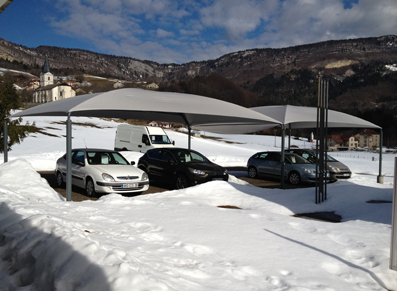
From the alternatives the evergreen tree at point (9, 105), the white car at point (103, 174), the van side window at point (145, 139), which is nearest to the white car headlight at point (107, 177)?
the white car at point (103, 174)

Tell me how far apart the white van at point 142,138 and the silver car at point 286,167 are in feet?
26.4

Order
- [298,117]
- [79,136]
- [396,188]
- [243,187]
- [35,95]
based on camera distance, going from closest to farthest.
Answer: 1. [396,188]
2. [243,187]
3. [298,117]
4. [79,136]
5. [35,95]

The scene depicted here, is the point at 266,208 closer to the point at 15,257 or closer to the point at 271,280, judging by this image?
the point at 271,280

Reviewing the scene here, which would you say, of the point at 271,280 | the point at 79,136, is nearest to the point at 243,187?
the point at 271,280

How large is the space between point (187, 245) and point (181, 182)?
5.96 m

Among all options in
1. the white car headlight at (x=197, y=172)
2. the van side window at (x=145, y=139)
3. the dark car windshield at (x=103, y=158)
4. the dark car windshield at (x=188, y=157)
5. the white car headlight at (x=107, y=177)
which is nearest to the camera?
the white car headlight at (x=107, y=177)

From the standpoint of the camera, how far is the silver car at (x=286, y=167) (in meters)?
13.0

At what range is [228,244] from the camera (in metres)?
5.13

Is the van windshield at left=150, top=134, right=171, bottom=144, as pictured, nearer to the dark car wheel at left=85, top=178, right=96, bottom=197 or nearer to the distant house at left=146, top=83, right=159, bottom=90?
the dark car wheel at left=85, top=178, right=96, bottom=197

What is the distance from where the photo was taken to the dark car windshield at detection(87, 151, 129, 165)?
33.3 ft

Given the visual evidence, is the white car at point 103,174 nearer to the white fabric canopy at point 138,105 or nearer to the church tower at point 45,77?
the white fabric canopy at point 138,105

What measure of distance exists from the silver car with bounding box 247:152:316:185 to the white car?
630 cm

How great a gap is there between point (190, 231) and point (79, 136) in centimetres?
4387

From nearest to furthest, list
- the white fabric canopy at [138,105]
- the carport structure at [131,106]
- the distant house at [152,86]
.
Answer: the carport structure at [131,106] < the white fabric canopy at [138,105] < the distant house at [152,86]
